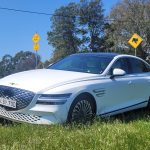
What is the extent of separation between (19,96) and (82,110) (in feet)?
3.66

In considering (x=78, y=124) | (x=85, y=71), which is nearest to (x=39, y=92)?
(x=78, y=124)

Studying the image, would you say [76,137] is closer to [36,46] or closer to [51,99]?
[51,99]

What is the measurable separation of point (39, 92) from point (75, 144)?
183 centimetres

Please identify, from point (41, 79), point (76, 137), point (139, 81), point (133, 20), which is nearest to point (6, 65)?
point (139, 81)

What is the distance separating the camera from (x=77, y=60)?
32.3 ft

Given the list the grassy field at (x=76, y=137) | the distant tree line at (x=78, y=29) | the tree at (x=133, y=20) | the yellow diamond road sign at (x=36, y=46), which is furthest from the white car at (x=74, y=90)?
the distant tree line at (x=78, y=29)

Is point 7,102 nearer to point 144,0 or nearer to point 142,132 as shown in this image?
point 142,132

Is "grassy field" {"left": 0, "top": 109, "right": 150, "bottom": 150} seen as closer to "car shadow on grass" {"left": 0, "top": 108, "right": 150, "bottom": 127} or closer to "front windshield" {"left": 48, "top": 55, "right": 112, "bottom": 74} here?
"car shadow on grass" {"left": 0, "top": 108, "right": 150, "bottom": 127}

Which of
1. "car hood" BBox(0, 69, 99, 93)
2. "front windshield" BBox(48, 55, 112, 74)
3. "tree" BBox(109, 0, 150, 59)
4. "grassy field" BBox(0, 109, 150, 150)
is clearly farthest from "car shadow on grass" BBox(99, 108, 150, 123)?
"tree" BBox(109, 0, 150, 59)

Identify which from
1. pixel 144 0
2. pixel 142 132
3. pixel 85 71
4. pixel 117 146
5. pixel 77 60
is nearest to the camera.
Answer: pixel 117 146

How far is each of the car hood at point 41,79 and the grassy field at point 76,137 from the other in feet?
2.28

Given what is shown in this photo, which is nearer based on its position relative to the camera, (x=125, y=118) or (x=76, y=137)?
(x=76, y=137)

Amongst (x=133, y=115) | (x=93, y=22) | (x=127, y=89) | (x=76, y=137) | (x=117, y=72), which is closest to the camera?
(x=76, y=137)

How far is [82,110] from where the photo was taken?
823 cm
